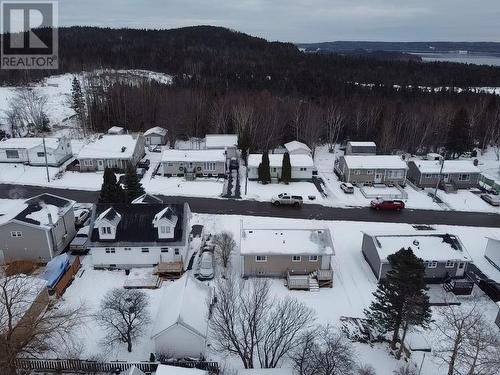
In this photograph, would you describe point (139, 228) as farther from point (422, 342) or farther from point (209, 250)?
point (422, 342)

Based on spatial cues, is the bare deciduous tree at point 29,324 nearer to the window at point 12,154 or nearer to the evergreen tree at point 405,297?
the evergreen tree at point 405,297

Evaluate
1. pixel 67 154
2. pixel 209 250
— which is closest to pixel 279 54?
pixel 67 154

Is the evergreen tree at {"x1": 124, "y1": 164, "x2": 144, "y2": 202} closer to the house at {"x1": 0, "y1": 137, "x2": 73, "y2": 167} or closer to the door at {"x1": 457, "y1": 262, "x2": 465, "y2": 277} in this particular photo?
the house at {"x1": 0, "y1": 137, "x2": 73, "y2": 167}

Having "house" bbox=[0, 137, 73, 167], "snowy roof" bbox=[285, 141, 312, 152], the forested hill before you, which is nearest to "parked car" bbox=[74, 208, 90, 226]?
"house" bbox=[0, 137, 73, 167]

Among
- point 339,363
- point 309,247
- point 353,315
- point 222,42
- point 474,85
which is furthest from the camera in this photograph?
point 222,42

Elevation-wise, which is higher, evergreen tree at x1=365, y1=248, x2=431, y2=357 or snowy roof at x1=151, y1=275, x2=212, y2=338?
evergreen tree at x1=365, y1=248, x2=431, y2=357

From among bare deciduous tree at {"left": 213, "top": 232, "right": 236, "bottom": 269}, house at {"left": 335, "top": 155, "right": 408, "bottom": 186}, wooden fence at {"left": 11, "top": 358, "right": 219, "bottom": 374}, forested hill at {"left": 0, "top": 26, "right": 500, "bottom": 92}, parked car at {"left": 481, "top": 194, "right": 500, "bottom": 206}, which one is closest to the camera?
wooden fence at {"left": 11, "top": 358, "right": 219, "bottom": 374}
